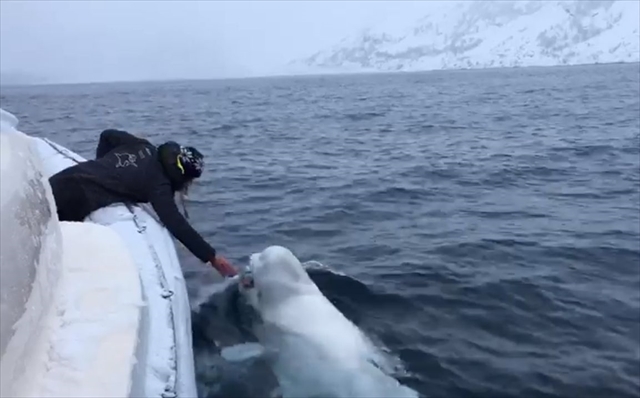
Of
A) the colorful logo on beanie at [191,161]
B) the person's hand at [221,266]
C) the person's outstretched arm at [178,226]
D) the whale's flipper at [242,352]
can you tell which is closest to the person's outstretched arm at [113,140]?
the colorful logo on beanie at [191,161]

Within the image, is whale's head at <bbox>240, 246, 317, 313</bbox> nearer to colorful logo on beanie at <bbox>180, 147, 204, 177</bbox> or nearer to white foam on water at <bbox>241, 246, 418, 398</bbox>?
white foam on water at <bbox>241, 246, 418, 398</bbox>

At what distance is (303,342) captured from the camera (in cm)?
572

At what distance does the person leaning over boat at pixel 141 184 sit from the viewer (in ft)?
20.9

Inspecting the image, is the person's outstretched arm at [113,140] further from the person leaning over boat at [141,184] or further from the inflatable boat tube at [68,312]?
the inflatable boat tube at [68,312]

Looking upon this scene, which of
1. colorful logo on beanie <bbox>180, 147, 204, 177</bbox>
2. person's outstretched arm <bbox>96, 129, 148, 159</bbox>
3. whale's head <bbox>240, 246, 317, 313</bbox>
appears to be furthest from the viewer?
person's outstretched arm <bbox>96, 129, 148, 159</bbox>

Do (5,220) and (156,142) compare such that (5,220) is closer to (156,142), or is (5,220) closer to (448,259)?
(448,259)

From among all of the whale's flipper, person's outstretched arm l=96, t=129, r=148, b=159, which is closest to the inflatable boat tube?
the whale's flipper

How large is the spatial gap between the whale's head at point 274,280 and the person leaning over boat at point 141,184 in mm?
248

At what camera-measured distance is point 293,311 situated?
20.2ft

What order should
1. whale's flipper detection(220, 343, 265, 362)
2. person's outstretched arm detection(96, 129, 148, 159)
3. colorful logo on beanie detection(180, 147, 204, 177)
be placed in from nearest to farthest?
whale's flipper detection(220, 343, 265, 362) → colorful logo on beanie detection(180, 147, 204, 177) → person's outstretched arm detection(96, 129, 148, 159)

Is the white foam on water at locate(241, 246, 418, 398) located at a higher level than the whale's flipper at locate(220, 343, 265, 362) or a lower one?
higher

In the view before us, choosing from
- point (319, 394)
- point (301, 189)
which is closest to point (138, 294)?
point (319, 394)

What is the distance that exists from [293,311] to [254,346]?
1.72ft

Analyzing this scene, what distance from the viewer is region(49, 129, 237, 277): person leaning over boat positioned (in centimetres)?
636
